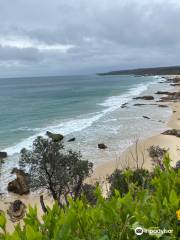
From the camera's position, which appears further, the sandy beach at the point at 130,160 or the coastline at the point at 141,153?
the coastline at the point at 141,153

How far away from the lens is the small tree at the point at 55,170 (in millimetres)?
19906

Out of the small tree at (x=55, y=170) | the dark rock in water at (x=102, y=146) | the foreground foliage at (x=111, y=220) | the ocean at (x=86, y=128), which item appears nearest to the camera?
the foreground foliage at (x=111, y=220)

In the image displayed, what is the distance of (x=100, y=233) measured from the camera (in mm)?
2908

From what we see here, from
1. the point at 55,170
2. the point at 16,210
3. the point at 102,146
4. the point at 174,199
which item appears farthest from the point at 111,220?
the point at 102,146

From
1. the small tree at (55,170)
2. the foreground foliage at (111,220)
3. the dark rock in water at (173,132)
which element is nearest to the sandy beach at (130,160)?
the dark rock in water at (173,132)

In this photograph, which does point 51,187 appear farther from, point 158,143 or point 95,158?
point 158,143

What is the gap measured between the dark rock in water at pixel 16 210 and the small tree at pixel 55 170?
200 cm

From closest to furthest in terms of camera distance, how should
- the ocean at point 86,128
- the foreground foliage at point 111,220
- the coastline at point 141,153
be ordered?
the foreground foliage at point 111,220
the coastline at point 141,153
the ocean at point 86,128

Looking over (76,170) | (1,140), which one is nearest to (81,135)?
(1,140)

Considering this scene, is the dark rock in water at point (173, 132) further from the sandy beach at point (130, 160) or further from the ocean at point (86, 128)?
the ocean at point (86, 128)

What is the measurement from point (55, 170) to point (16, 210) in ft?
13.1

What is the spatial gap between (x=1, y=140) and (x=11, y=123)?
13.3m

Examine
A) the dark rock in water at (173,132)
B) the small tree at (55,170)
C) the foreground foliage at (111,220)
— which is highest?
the foreground foliage at (111,220)

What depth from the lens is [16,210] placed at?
21.9 m
